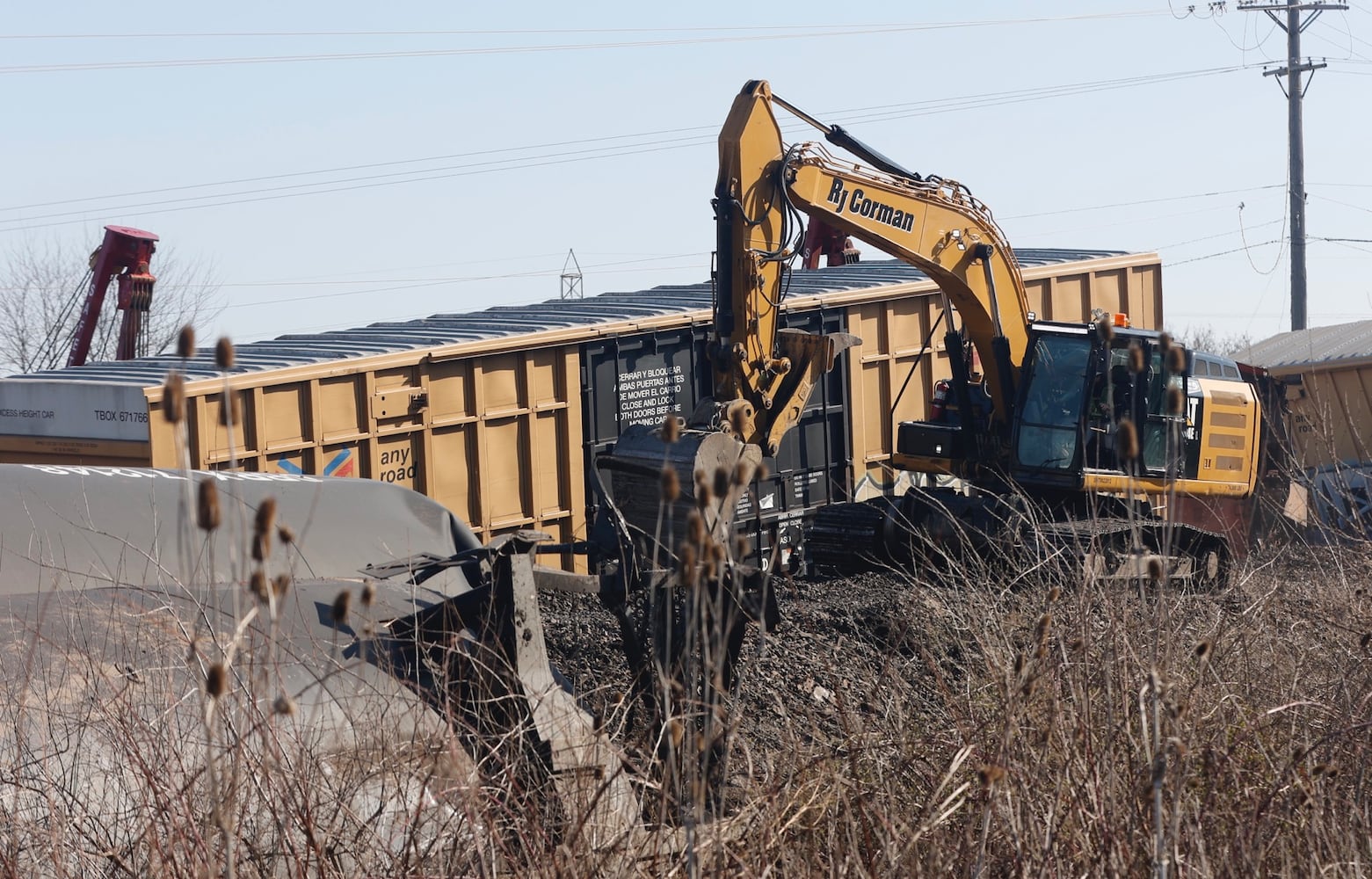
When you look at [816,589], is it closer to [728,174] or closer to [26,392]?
[728,174]

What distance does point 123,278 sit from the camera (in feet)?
56.2

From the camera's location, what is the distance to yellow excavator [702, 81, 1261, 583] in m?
9.63

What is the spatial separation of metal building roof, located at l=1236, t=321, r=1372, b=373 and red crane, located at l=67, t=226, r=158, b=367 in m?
14.7

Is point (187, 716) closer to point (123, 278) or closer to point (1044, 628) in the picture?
point (1044, 628)

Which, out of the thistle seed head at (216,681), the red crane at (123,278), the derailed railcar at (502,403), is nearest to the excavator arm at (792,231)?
the derailed railcar at (502,403)

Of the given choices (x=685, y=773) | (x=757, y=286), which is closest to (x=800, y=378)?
(x=757, y=286)

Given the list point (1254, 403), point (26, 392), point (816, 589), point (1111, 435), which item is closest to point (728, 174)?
point (816, 589)

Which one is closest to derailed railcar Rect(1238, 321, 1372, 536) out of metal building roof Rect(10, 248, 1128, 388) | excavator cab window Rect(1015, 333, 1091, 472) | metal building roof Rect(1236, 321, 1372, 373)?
metal building roof Rect(1236, 321, 1372, 373)

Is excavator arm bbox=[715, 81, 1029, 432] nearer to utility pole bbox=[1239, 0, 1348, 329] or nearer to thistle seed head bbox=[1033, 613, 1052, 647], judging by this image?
thistle seed head bbox=[1033, 613, 1052, 647]

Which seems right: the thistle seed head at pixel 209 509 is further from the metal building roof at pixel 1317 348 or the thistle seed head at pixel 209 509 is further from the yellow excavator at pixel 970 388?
the metal building roof at pixel 1317 348

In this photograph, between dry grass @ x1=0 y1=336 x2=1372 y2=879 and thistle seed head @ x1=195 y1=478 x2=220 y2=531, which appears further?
dry grass @ x1=0 y1=336 x2=1372 y2=879

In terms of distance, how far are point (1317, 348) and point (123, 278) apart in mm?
18548

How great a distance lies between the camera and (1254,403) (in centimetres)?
1272

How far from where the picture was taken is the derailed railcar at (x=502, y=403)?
1129cm
